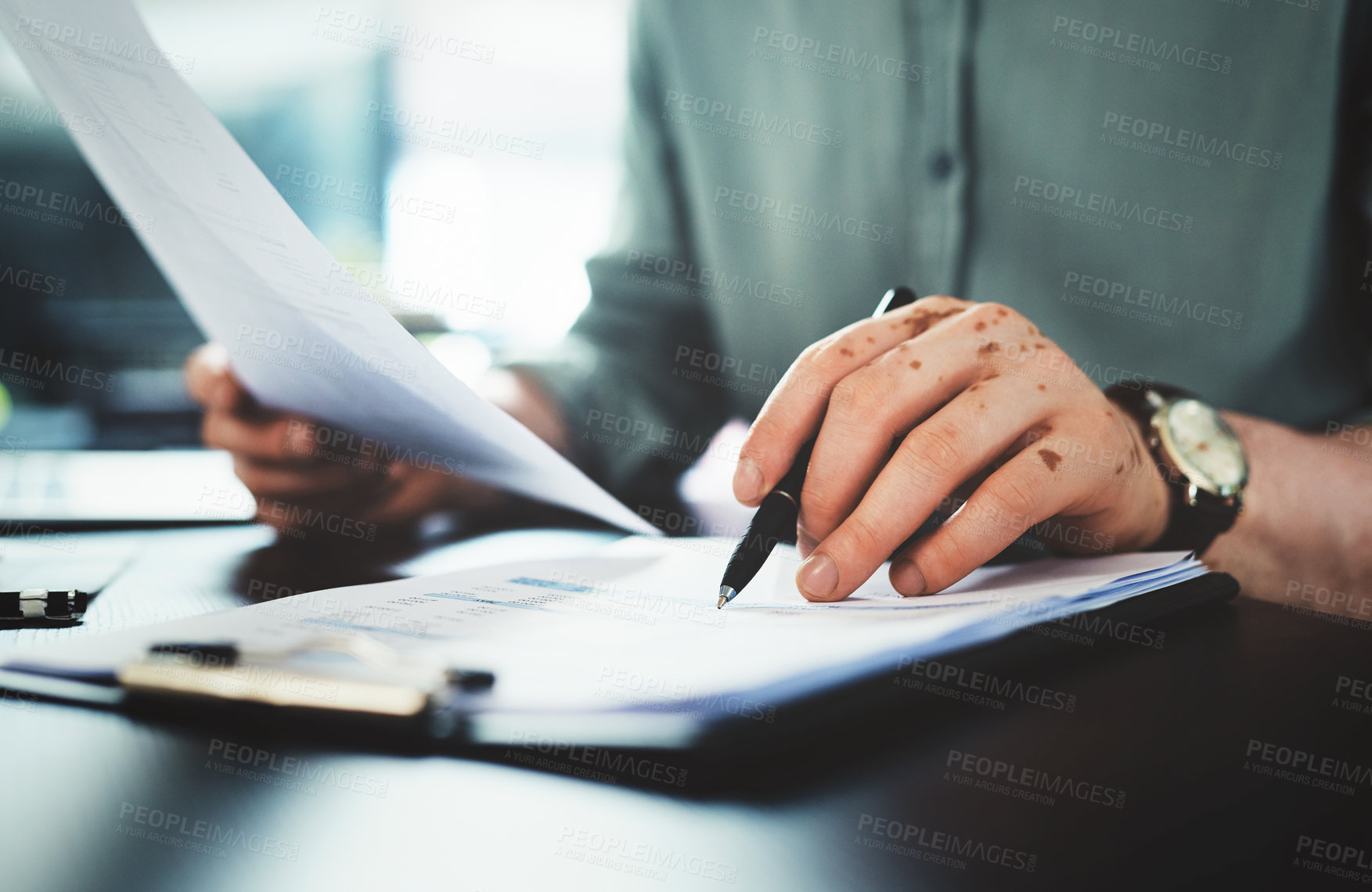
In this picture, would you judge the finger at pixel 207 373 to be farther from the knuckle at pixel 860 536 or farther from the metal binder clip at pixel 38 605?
the knuckle at pixel 860 536

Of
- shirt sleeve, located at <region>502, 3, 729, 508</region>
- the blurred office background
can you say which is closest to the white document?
shirt sleeve, located at <region>502, 3, 729, 508</region>

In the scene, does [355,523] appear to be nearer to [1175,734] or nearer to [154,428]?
[1175,734]

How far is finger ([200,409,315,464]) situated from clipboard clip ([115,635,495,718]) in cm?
30

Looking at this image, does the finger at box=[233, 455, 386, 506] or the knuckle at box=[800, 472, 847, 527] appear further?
the finger at box=[233, 455, 386, 506]

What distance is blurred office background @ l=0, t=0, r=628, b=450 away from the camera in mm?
1936

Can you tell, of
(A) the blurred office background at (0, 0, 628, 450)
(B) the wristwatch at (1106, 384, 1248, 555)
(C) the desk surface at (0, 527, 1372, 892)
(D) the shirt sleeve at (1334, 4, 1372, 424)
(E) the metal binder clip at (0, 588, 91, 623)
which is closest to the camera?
(C) the desk surface at (0, 527, 1372, 892)

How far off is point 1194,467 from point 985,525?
236 mm

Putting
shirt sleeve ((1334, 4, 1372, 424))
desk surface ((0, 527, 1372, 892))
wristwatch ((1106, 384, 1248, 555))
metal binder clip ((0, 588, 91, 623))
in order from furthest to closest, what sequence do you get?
1. shirt sleeve ((1334, 4, 1372, 424))
2. wristwatch ((1106, 384, 1248, 555))
3. metal binder clip ((0, 588, 91, 623))
4. desk surface ((0, 527, 1372, 892))

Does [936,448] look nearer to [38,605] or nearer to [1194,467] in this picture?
[1194,467]

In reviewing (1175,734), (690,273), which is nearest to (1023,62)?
(690,273)

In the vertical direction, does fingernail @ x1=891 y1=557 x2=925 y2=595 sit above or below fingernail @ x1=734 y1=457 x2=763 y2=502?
below

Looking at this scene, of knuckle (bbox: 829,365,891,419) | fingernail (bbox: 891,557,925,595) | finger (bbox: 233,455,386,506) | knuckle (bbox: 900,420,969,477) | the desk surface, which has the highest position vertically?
knuckle (bbox: 829,365,891,419)

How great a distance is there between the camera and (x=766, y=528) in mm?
363

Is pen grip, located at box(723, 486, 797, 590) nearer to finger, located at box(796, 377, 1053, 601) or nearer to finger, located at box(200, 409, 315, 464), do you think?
finger, located at box(796, 377, 1053, 601)
